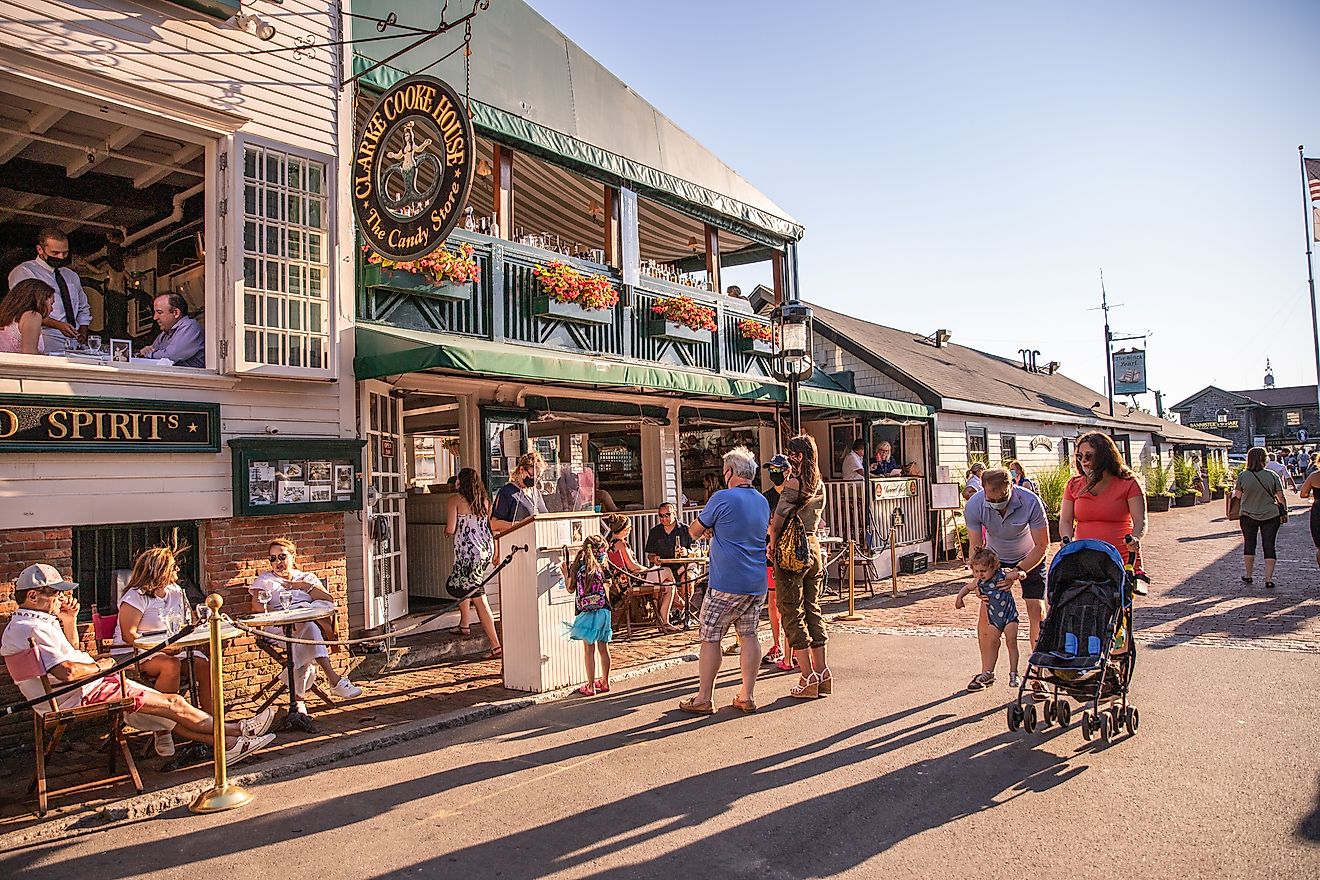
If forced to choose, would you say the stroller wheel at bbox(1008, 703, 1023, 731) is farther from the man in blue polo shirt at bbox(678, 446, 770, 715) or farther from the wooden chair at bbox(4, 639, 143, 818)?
the wooden chair at bbox(4, 639, 143, 818)

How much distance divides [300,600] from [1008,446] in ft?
63.1

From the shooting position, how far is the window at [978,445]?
2044 centimetres

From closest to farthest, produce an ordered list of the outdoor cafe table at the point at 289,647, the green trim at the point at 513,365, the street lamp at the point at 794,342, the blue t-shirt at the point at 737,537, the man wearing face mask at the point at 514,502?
the outdoor cafe table at the point at 289,647 < the blue t-shirt at the point at 737,537 < the green trim at the point at 513,365 < the man wearing face mask at the point at 514,502 < the street lamp at the point at 794,342

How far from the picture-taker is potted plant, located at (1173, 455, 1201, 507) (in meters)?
31.5

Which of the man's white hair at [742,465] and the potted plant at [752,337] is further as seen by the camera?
the potted plant at [752,337]

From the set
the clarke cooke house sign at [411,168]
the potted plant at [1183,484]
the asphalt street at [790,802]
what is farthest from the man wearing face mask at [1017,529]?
the potted plant at [1183,484]

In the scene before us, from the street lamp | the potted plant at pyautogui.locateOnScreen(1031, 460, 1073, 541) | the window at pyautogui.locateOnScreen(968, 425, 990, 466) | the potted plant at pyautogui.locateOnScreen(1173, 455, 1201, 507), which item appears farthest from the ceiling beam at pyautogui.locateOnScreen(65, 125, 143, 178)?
the potted plant at pyautogui.locateOnScreen(1173, 455, 1201, 507)

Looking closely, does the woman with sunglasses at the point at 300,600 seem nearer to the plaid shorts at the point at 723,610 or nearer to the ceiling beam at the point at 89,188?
the plaid shorts at the point at 723,610

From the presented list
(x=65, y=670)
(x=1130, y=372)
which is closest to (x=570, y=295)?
(x=65, y=670)

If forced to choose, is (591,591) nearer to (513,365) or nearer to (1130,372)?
(513,365)

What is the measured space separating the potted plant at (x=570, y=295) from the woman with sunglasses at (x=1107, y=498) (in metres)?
6.23

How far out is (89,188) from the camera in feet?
30.4

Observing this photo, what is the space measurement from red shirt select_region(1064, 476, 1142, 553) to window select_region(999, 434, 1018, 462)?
15815 millimetres

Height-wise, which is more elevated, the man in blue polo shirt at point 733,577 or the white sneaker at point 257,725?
the man in blue polo shirt at point 733,577
